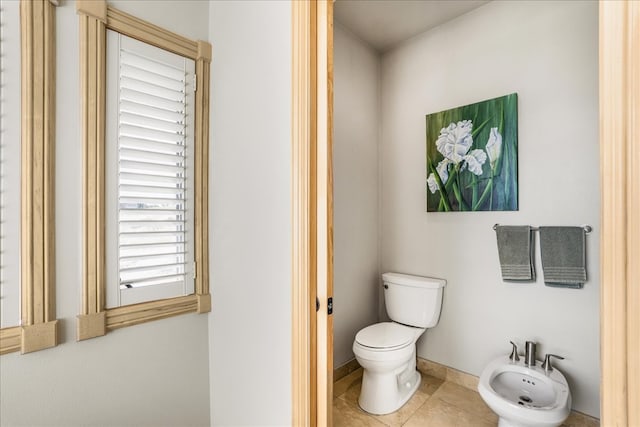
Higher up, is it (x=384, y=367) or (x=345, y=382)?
(x=384, y=367)

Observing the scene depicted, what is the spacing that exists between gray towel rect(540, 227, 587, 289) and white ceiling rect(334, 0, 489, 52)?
5.45 feet

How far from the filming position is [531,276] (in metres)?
1.95

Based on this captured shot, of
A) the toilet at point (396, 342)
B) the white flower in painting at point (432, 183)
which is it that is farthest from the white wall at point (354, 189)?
the white flower in painting at point (432, 183)

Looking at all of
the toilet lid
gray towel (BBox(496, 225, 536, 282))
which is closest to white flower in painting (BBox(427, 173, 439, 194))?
gray towel (BBox(496, 225, 536, 282))

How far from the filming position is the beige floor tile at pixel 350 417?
1916mm

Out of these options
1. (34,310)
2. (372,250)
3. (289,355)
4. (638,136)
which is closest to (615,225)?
(638,136)

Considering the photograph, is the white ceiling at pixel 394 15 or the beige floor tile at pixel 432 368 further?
the beige floor tile at pixel 432 368

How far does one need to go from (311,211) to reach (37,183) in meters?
1.01

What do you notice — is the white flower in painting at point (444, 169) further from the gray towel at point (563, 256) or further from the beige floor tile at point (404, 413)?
the beige floor tile at point (404, 413)

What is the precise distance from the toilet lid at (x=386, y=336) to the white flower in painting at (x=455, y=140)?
1309 millimetres

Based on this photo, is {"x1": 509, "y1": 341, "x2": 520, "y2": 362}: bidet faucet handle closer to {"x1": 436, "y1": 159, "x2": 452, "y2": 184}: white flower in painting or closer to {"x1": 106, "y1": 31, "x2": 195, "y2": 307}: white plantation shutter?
{"x1": 436, "y1": 159, "x2": 452, "y2": 184}: white flower in painting

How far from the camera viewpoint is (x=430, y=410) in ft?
6.62

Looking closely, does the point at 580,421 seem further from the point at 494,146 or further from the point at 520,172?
the point at 494,146

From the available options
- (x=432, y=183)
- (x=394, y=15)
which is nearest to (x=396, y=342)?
(x=432, y=183)
